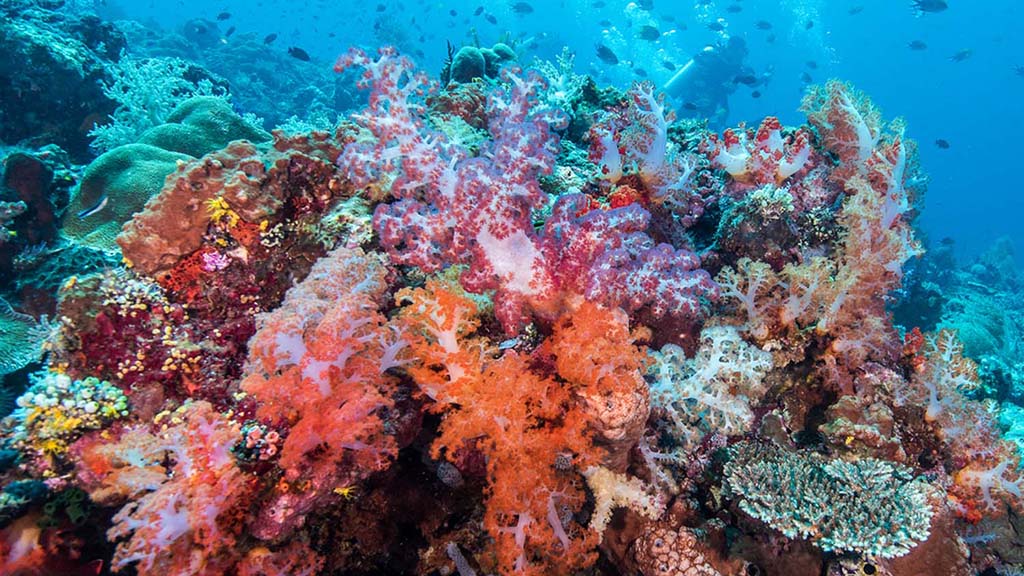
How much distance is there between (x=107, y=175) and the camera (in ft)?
15.3

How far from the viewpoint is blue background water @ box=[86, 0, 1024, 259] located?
77250 millimetres

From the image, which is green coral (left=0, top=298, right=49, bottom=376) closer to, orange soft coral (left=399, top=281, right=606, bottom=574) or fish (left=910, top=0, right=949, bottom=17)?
orange soft coral (left=399, top=281, right=606, bottom=574)

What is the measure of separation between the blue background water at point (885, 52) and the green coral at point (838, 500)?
7713 centimetres

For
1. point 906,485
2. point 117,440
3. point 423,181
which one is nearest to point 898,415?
point 906,485

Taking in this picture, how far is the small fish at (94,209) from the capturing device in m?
4.44

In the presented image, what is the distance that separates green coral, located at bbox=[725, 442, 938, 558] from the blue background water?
253 ft

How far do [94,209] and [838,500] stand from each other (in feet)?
22.1

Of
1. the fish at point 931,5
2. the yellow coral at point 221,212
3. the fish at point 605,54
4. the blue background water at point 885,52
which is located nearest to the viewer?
the yellow coral at point 221,212

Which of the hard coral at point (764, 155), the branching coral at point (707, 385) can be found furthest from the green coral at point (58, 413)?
the hard coral at point (764, 155)

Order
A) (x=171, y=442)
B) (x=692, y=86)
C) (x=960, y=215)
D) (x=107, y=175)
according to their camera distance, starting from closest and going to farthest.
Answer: (x=171, y=442), (x=107, y=175), (x=692, y=86), (x=960, y=215)

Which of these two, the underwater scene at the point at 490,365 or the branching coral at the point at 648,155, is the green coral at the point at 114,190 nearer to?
the underwater scene at the point at 490,365

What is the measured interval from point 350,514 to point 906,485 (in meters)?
4.00

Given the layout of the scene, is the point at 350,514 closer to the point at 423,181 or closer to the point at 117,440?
the point at 117,440

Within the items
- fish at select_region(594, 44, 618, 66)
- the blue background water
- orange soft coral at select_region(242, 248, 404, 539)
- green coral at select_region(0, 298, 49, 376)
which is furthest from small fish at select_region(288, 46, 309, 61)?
the blue background water
